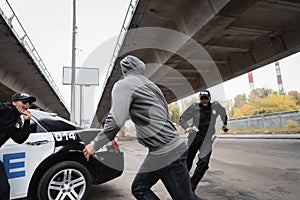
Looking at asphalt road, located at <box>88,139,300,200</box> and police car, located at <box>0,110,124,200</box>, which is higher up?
police car, located at <box>0,110,124,200</box>

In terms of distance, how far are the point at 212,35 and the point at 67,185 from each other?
5.54m

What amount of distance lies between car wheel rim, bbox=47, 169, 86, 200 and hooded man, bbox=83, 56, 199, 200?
167 centimetres

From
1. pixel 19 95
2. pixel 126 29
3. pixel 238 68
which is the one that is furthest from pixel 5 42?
pixel 238 68

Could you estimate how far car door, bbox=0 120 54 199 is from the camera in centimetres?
309

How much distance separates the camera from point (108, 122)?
192 cm

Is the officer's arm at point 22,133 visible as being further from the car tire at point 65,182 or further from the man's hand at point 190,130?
the man's hand at point 190,130

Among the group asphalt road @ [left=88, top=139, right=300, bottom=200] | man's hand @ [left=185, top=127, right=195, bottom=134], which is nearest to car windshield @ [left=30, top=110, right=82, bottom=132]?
asphalt road @ [left=88, top=139, right=300, bottom=200]

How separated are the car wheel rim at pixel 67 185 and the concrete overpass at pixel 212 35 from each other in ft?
15.0

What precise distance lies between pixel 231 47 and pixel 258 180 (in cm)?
606

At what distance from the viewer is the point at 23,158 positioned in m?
3.19

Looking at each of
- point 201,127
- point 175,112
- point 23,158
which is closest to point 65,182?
point 23,158

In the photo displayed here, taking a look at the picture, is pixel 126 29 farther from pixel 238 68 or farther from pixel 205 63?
pixel 238 68

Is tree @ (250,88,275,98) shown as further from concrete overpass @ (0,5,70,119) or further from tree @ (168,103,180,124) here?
concrete overpass @ (0,5,70,119)

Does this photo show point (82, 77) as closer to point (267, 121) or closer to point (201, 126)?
point (201, 126)
